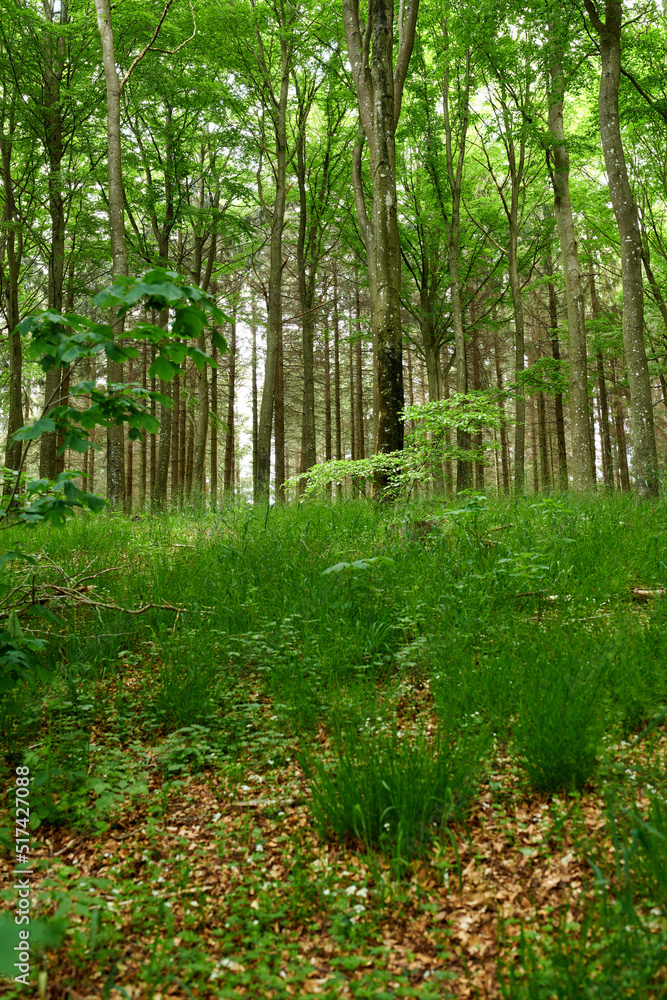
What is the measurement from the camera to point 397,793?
6.70ft

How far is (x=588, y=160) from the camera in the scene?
15.9m

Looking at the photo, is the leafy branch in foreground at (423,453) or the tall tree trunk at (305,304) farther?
the tall tree trunk at (305,304)

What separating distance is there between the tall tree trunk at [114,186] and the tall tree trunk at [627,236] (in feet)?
26.0

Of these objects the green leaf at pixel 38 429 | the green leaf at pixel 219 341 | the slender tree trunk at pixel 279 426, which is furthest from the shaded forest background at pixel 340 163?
the green leaf at pixel 38 429

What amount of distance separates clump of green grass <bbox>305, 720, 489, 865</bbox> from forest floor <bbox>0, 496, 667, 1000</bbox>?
0.01 meters

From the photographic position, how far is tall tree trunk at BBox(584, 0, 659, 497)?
25.4ft

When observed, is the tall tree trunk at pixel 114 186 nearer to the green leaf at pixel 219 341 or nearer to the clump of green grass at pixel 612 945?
the green leaf at pixel 219 341

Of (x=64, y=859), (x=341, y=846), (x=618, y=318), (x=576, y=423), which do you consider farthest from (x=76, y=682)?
(x=618, y=318)

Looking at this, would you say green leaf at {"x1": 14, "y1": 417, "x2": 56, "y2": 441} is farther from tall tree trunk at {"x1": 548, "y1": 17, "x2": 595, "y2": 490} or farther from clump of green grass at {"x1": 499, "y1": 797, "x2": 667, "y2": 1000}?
tall tree trunk at {"x1": 548, "y1": 17, "x2": 595, "y2": 490}

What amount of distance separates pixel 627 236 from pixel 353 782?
28.9ft

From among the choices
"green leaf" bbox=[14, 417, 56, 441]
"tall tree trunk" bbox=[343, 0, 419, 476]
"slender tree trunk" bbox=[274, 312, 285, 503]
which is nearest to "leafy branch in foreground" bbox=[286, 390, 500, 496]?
"tall tree trunk" bbox=[343, 0, 419, 476]

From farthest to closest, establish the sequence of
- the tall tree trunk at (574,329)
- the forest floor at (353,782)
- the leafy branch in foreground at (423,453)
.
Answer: the tall tree trunk at (574,329) → the leafy branch in foreground at (423,453) → the forest floor at (353,782)

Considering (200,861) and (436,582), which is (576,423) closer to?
(436,582)

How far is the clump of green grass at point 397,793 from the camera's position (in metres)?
2.02
